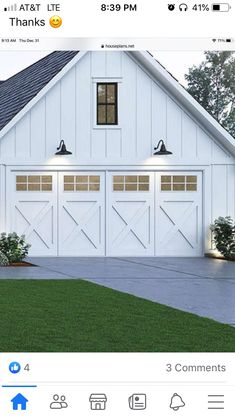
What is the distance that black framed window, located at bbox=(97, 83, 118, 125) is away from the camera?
1883 centimetres

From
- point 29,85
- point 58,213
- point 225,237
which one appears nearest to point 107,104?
point 29,85

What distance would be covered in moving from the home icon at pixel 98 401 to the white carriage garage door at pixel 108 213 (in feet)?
53.1

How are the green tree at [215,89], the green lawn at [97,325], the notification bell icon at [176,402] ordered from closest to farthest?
the notification bell icon at [176,402], the green lawn at [97,325], the green tree at [215,89]

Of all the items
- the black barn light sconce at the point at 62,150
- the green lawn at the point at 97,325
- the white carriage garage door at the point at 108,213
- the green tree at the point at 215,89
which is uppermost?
the green tree at the point at 215,89

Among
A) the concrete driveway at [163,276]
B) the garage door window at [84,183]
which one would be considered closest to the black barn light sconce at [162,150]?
the garage door window at [84,183]

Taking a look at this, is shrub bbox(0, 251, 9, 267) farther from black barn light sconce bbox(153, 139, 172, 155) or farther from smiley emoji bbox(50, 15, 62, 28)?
smiley emoji bbox(50, 15, 62, 28)

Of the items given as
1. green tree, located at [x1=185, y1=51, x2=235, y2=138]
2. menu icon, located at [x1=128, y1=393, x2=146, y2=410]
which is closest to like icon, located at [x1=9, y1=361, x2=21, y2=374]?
menu icon, located at [x1=128, y1=393, x2=146, y2=410]

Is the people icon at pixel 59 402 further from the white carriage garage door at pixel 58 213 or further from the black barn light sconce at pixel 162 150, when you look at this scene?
the black barn light sconce at pixel 162 150

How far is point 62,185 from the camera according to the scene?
1867 centimetres

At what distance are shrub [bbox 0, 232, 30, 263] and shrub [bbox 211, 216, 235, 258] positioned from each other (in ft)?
15.8

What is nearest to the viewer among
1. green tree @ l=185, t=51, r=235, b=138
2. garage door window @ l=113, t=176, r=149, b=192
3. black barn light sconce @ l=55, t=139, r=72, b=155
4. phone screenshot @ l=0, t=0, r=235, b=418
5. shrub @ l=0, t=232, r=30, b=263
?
phone screenshot @ l=0, t=0, r=235, b=418

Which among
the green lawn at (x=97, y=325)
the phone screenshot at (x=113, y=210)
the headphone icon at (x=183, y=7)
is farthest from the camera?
the phone screenshot at (x=113, y=210)

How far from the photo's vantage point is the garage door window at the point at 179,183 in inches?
749

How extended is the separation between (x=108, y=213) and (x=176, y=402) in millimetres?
16401
